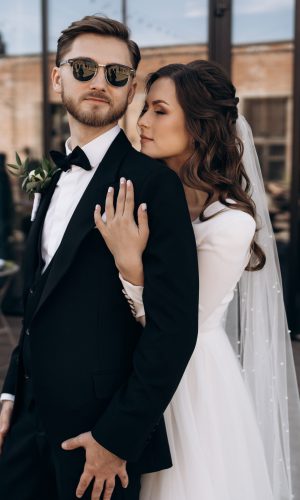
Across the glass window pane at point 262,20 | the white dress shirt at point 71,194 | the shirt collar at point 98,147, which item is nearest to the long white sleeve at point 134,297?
the white dress shirt at point 71,194

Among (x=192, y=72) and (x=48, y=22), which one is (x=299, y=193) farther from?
(x=192, y=72)

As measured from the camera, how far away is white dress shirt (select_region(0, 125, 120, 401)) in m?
1.90

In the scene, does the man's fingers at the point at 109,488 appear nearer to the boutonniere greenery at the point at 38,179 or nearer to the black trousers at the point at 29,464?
the black trousers at the point at 29,464

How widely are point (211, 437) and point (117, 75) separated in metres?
1.13

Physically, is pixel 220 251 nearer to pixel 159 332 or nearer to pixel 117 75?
pixel 159 332

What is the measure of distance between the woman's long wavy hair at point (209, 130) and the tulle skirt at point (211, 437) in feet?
1.54

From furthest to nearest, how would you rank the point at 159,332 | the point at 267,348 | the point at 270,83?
the point at 270,83 < the point at 267,348 < the point at 159,332

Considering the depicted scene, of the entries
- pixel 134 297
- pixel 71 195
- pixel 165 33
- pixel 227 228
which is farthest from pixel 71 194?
pixel 165 33

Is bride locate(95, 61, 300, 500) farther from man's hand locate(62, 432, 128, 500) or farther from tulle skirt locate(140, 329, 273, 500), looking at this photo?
man's hand locate(62, 432, 128, 500)

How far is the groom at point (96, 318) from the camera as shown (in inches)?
66.6

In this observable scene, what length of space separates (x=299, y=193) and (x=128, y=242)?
477 cm

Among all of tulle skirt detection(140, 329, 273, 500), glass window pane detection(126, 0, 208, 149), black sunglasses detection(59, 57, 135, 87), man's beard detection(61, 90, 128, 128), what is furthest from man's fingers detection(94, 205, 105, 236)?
glass window pane detection(126, 0, 208, 149)

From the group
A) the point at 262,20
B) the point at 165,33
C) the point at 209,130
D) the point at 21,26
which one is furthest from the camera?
the point at 21,26

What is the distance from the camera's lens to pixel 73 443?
5.80 feet
